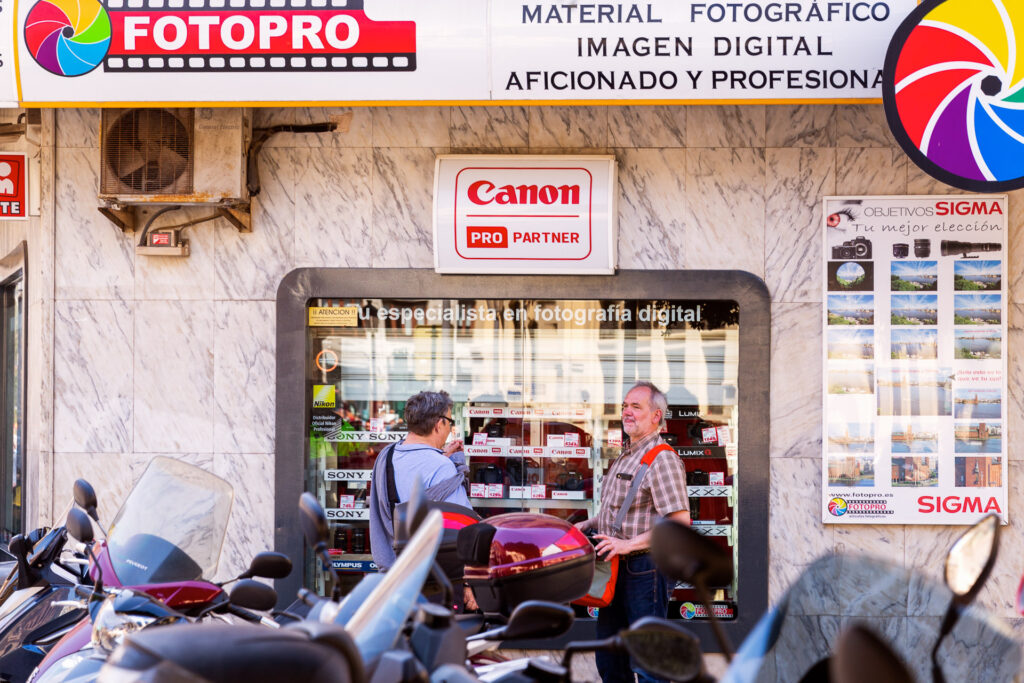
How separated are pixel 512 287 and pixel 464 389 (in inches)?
30.3

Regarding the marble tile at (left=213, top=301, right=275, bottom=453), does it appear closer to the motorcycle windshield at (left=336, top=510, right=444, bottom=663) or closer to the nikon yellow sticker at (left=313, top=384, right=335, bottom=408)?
the nikon yellow sticker at (left=313, top=384, right=335, bottom=408)

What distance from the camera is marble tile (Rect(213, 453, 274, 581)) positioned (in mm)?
6688

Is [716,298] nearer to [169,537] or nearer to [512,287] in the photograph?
[512,287]

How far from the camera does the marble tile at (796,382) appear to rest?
6.55 metres

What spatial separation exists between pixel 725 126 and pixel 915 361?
74.0 inches

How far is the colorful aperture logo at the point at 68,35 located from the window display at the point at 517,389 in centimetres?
199

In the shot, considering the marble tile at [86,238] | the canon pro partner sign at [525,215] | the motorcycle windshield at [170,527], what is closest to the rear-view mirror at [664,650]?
the motorcycle windshield at [170,527]

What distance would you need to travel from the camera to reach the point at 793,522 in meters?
6.53

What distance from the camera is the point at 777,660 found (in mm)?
2150

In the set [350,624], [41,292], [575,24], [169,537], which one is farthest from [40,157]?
[350,624]

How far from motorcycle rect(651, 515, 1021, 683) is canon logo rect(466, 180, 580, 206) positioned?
445 centimetres

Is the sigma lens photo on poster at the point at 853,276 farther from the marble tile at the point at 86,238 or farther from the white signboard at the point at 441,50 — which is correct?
the marble tile at the point at 86,238

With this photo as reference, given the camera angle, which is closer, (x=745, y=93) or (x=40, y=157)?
(x=745, y=93)

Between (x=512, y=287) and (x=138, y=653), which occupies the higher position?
(x=512, y=287)
